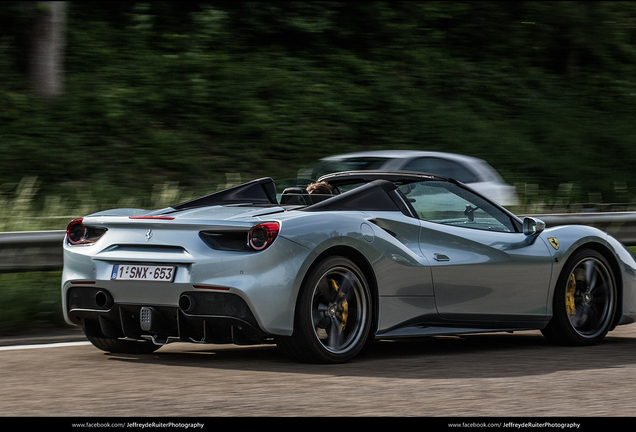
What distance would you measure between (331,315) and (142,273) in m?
Result: 1.14

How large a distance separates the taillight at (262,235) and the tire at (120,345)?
141 cm

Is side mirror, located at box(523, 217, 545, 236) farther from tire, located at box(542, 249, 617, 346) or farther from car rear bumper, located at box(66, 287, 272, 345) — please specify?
car rear bumper, located at box(66, 287, 272, 345)

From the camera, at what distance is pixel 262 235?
18.9ft

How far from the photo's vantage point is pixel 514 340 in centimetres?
767

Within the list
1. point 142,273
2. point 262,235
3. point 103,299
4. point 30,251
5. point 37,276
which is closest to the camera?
point 262,235

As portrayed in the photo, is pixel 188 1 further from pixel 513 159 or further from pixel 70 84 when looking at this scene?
pixel 513 159

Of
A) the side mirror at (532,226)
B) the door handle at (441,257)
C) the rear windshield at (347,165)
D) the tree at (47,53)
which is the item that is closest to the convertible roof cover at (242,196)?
the door handle at (441,257)

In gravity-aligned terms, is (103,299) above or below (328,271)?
below

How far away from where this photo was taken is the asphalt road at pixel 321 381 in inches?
184

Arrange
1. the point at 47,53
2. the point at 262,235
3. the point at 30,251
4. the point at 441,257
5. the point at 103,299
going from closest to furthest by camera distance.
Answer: the point at 262,235, the point at 103,299, the point at 441,257, the point at 30,251, the point at 47,53

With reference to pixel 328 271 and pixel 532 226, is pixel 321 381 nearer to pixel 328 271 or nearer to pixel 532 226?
Answer: pixel 328 271

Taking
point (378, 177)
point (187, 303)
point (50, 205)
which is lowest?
point (50, 205)

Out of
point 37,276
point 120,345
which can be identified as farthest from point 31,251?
point 120,345

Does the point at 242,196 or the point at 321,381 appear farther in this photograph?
the point at 242,196
